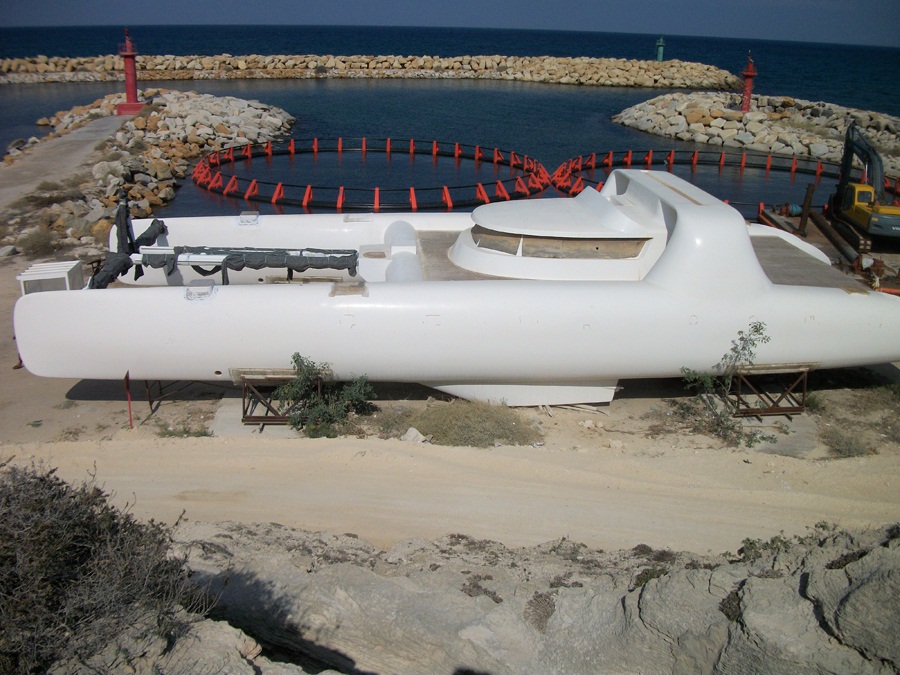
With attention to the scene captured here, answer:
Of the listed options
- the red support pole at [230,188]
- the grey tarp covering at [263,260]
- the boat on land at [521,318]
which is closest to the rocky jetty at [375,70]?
the red support pole at [230,188]

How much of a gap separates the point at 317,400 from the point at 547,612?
444cm

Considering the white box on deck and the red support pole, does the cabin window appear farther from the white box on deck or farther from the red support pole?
the red support pole

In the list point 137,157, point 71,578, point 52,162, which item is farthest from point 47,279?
point 52,162

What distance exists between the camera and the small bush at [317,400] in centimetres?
819

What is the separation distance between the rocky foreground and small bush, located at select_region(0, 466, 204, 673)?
0.65ft

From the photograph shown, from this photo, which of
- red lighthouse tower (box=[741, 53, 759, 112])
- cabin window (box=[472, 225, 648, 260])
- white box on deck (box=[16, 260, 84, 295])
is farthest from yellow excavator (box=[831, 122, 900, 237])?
red lighthouse tower (box=[741, 53, 759, 112])

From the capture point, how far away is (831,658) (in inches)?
140

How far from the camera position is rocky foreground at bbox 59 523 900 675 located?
3666 millimetres

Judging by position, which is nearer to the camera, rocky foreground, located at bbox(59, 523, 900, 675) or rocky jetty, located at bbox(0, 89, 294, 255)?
rocky foreground, located at bbox(59, 523, 900, 675)

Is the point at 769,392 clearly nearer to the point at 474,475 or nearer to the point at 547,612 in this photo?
the point at 474,475

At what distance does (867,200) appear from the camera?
13.7 m

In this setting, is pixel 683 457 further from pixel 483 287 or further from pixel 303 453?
pixel 303 453

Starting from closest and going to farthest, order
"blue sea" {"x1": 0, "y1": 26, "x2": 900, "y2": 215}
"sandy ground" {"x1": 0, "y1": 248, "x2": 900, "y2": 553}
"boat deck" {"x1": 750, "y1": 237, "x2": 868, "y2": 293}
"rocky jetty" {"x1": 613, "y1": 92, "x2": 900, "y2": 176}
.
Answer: "sandy ground" {"x1": 0, "y1": 248, "x2": 900, "y2": 553} → "boat deck" {"x1": 750, "y1": 237, "x2": 868, "y2": 293} → "blue sea" {"x1": 0, "y1": 26, "x2": 900, "y2": 215} → "rocky jetty" {"x1": 613, "y1": 92, "x2": 900, "y2": 176}

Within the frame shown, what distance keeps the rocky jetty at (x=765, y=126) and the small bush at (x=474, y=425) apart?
2070 centimetres
